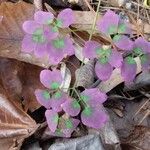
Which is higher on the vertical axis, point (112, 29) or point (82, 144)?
point (112, 29)

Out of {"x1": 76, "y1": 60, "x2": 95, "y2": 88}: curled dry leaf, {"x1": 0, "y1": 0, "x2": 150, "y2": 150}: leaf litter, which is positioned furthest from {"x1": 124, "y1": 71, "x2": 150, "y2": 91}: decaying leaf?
{"x1": 76, "y1": 60, "x2": 95, "y2": 88}: curled dry leaf

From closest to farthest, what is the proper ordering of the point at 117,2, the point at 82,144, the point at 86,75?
the point at 82,144
the point at 86,75
the point at 117,2

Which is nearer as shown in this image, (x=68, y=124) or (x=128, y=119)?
(x=68, y=124)

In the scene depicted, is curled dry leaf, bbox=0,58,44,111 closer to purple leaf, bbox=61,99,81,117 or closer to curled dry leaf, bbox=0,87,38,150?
curled dry leaf, bbox=0,87,38,150

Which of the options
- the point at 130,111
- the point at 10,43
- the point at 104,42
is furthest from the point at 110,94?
the point at 10,43

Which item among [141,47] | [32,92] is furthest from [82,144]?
[141,47]

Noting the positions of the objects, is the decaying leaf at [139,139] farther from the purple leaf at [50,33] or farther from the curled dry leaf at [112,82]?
the purple leaf at [50,33]

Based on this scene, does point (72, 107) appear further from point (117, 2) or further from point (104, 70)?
point (117, 2)

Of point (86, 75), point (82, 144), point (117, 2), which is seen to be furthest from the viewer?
point (117, 2)
